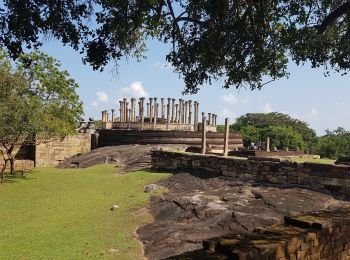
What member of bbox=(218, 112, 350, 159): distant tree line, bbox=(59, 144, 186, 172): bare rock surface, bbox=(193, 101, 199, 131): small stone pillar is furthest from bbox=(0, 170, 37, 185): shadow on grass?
bbox=(218, 112, 350, 159): distant tree line

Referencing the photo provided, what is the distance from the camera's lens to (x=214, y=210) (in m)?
10.9

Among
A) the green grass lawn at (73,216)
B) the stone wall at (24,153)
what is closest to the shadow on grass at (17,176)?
the green grass lawn at (73,216)

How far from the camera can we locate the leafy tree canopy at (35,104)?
17744mm

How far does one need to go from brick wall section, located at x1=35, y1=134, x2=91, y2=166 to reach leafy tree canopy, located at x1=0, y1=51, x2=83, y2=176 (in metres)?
2.62

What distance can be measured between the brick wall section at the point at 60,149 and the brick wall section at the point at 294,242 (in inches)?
839

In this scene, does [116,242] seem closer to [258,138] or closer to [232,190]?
[232,190]

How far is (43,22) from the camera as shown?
6.34 m

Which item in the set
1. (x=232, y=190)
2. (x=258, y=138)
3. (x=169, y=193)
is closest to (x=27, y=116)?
(x=169, y=193)

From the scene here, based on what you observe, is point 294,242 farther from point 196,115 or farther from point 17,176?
point 196,115

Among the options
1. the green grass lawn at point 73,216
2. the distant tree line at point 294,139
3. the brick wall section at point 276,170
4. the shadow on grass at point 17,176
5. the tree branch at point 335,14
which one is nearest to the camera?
the tree branch at point 335,14

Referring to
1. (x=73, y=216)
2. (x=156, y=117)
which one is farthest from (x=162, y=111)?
(x=73, y=216)

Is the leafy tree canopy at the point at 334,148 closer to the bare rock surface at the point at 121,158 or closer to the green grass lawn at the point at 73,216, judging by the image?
the bare rock surface at the point at 121,158

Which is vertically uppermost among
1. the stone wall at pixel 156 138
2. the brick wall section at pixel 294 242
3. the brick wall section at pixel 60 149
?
the stone wall at pixel 156 138

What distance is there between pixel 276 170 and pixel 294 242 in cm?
952
